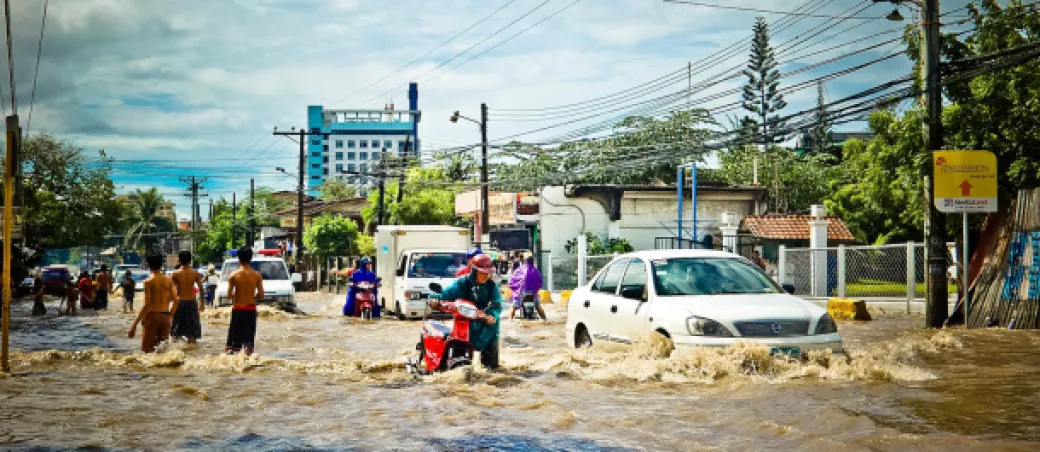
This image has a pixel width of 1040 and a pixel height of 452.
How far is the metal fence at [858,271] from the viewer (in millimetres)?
21969

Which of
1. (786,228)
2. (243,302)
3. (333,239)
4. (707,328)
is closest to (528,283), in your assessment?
(243,302)

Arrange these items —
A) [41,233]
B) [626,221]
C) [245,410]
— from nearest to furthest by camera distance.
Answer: [245,410], [626,221], [41,233]

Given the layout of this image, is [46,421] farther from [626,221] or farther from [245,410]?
[626,221]

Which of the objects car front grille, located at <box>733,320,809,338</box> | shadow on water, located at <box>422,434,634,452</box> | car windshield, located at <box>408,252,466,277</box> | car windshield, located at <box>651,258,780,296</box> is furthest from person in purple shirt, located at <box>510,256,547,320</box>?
shadow on water, located at <box>422,434,634,452</box>

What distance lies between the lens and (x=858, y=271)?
78.0ft

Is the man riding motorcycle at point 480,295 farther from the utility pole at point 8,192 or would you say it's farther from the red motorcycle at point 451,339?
the utility pole at point 8,192

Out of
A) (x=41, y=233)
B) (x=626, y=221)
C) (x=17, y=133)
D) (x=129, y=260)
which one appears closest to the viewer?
(x=17, y=133)

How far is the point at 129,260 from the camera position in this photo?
11056 centimetres

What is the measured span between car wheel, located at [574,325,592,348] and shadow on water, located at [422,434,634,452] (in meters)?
4.93

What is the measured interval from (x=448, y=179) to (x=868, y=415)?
227 ft

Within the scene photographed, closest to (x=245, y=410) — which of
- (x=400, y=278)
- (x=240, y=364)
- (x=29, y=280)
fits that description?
(x=240, y=364)

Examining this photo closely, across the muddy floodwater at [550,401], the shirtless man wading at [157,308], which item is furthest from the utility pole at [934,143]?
the shirtless man wading at [157,308]

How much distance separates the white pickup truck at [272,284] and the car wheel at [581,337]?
14.1m

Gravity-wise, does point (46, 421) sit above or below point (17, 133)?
below
